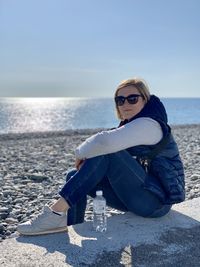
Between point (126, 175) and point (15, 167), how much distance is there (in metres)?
7.63

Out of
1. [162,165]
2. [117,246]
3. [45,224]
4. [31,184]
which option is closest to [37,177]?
[31,184]

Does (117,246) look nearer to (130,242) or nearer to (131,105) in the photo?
(130,242)

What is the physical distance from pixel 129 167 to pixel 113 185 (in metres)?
0.25

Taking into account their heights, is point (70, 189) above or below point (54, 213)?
above

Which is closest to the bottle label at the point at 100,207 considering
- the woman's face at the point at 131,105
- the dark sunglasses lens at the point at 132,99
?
A: the woman's face at the point at 131,105

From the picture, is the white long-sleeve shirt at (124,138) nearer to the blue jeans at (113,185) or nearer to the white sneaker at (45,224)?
the blue jeans at (113,185)

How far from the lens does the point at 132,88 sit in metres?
4.05

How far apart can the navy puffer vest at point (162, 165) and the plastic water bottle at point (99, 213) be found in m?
0.47

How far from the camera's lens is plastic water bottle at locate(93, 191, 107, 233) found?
4035mm

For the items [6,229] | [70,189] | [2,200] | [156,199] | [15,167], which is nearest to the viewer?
[70,189]

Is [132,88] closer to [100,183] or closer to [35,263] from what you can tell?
[100,183]

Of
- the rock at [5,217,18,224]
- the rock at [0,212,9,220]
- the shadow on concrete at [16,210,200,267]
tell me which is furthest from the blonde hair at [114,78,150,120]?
the rock at [0,212,9,220]

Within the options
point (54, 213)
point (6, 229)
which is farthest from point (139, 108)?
point (6, 229)

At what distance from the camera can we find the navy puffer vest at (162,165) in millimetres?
3912
